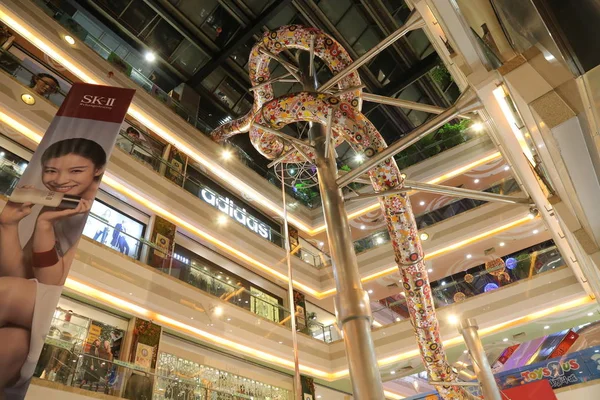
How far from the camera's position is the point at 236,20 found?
44.7 feet

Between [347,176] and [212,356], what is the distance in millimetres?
10066

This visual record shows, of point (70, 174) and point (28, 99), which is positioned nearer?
point (70, 174)

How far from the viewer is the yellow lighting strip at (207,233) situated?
30.6ft

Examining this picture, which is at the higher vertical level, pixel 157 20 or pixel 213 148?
pixel 157 20

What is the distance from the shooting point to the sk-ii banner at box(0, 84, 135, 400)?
146 inches

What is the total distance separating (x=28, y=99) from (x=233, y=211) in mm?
6667

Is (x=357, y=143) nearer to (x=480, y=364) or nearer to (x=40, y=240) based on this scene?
(x=480, y=364)

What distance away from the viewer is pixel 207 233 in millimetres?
12469

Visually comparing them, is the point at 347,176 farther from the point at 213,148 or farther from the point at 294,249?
the point at 294,249

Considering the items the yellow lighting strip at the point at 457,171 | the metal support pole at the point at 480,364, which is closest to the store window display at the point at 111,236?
the metal support pole at the point at 480,364

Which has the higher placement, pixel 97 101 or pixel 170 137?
pixel 170 137

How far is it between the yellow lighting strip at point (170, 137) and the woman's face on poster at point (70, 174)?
23.3ft

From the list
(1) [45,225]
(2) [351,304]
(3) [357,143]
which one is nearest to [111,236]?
(1) [45,225]

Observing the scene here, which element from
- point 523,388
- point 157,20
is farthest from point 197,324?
point 157,20
